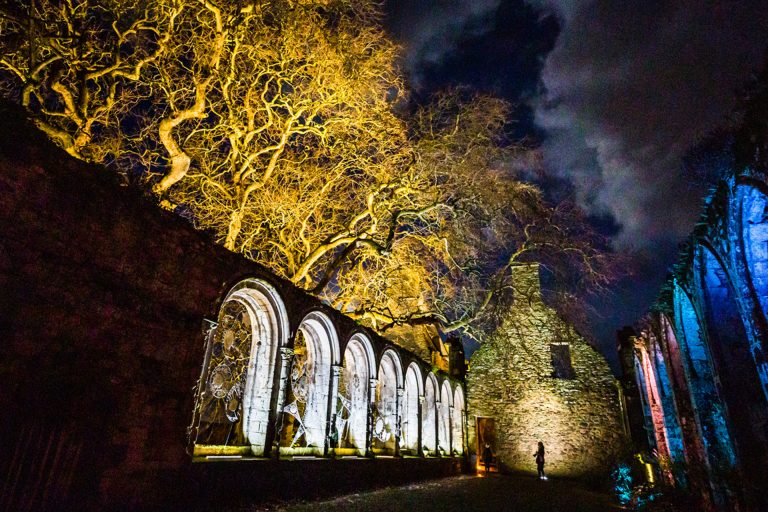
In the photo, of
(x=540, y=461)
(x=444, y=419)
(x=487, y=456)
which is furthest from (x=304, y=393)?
(x=540, y=461)

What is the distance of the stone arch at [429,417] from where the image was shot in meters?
13.4

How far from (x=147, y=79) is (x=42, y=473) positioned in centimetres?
822

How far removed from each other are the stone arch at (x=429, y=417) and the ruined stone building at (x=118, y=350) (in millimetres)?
6695

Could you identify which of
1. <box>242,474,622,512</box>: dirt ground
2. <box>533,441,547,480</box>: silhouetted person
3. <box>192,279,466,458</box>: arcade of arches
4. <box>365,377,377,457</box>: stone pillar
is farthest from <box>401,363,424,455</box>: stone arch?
<box>533,441,547,480</box>: silhouetted person

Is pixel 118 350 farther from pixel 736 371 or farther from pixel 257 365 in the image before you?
pixel 736 371

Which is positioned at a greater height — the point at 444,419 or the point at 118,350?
the point at 118,350

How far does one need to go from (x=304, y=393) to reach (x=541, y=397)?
1152 centimetres

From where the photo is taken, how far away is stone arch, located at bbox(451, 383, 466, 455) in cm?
1618

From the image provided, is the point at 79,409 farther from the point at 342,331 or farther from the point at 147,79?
the point at 147,79

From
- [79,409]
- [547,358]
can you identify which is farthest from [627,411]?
[79,409]

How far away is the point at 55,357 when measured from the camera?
3.89m

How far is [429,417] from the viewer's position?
13773 mm

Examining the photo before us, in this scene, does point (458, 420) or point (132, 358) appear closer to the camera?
point (132, 358)

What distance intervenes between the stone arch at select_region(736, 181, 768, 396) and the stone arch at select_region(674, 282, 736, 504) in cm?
194
